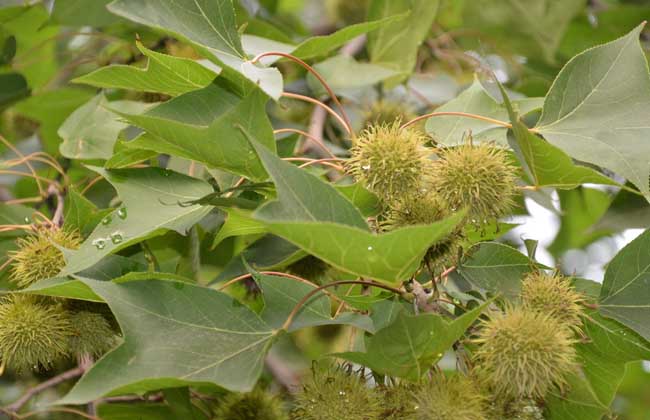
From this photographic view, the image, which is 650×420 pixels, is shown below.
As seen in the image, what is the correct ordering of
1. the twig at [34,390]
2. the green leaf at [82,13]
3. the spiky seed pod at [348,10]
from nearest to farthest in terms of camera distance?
the twig at [34,390] → the green leaf at [82,13] → the spiky seed pod at [348,10]

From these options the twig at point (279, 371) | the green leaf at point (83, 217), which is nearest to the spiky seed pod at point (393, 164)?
the green leaf at point (83, 217)

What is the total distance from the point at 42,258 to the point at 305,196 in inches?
28.2

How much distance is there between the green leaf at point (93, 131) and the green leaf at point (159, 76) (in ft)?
1.28

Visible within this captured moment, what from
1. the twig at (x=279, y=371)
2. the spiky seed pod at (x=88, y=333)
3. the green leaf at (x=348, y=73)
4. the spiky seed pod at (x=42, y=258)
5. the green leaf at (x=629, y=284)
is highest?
the green leaf at (x=629, y=284)

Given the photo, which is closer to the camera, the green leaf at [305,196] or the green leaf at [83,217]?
the green leaf at [305,196]

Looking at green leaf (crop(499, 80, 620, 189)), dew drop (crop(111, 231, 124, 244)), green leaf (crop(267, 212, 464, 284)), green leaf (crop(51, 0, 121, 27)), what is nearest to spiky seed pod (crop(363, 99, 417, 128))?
green leaf (crop(51, 0, 121, 27))

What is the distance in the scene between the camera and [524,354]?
4.58ft

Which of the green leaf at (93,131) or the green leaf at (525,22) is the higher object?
the green leaf at (525,22)

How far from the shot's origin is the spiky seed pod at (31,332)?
65.0 inches

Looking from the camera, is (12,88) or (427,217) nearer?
(427,217)

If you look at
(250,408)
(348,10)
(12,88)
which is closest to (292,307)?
(250,408)

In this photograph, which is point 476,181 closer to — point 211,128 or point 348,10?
point 211,128

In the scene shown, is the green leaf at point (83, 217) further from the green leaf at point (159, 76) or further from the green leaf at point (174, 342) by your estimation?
the green leaf at point (174, 342)

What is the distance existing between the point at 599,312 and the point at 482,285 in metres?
0.23
